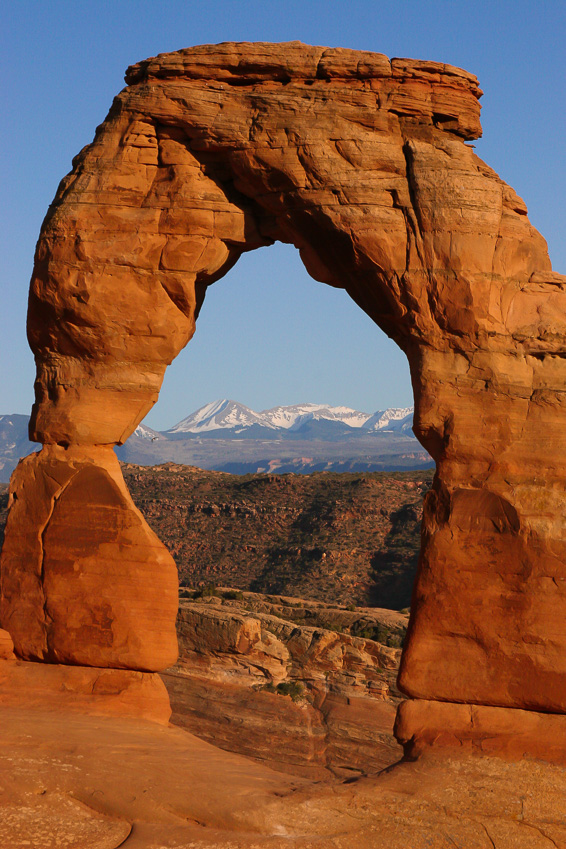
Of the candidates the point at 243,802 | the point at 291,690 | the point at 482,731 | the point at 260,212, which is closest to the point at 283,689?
the point at 291,690

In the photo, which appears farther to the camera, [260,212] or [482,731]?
[260,212]

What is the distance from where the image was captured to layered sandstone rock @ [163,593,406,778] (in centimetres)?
2566

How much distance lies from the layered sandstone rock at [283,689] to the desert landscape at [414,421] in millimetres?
13303

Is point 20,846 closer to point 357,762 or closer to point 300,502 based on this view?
point 357,762

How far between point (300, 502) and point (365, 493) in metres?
4.57

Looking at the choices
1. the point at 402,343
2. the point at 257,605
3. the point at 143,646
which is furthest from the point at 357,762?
the point at 402,343

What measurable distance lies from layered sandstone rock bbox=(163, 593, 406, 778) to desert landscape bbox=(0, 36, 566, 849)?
13.3 m

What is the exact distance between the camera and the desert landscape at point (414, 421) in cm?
1087

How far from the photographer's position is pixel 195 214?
44.5 feet

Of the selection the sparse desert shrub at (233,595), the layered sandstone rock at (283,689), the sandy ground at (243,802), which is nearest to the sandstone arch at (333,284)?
the sandy ground at (243,802)

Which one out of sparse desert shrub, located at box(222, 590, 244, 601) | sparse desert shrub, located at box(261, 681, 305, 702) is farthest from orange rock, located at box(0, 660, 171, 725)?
sparse desert shrub, located at box(222, 590, 244, 601)

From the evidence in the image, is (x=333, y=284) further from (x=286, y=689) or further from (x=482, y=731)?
(x=286, y=689)

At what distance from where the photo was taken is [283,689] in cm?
2761

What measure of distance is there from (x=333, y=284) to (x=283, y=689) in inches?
676
